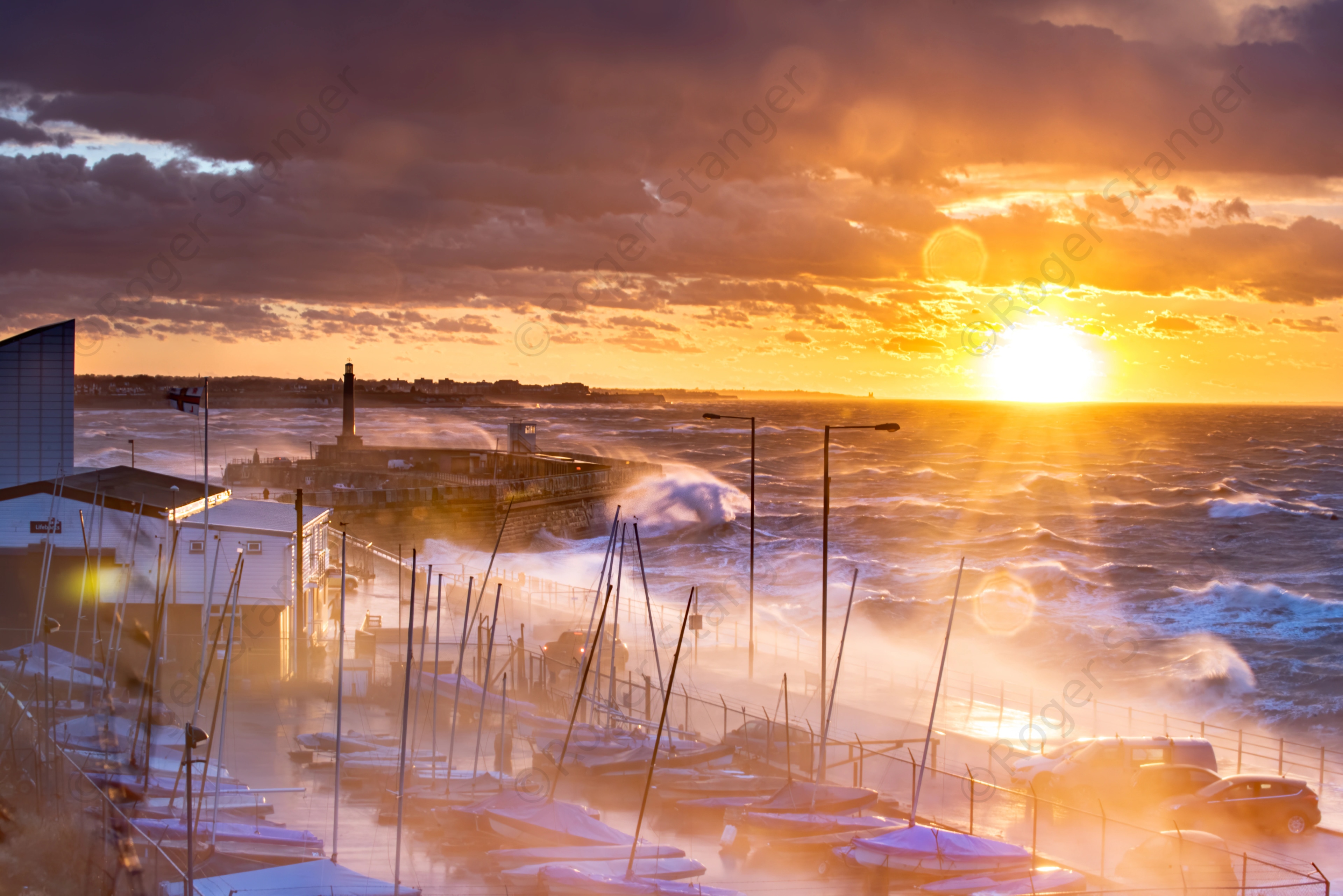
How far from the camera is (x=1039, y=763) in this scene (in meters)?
25.1

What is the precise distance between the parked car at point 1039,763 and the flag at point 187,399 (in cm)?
2144

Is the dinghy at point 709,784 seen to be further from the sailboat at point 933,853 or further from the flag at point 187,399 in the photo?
the flag at point 187,399

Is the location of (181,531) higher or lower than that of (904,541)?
higher

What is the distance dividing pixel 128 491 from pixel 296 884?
82.8ft

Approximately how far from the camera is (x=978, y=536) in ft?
278

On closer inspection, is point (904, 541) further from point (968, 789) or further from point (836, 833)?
point (836, 833)

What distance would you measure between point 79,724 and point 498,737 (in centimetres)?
866

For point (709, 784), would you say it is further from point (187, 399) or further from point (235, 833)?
point (187, 399)

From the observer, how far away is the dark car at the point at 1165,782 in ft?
77.0

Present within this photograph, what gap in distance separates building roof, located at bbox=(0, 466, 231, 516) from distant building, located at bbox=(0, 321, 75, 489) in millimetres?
6163

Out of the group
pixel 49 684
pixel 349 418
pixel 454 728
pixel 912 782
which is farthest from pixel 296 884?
pixel 349 418

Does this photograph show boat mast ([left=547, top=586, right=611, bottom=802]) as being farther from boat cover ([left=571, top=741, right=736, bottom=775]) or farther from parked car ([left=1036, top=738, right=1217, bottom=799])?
parked car ([left=1036, top=738, right=1217, bottom=799])

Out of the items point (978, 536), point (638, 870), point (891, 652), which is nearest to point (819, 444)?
point (978, 536)

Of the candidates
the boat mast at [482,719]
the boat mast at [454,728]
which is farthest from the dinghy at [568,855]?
the boat mast at [454,728]
